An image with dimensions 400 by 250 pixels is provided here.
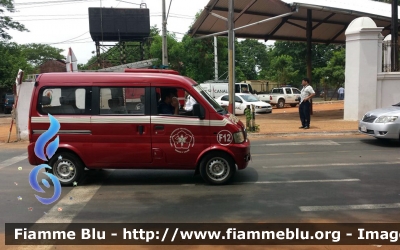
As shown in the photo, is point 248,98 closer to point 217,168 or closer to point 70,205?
point 217,168

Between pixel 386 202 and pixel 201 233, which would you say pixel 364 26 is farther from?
pixel 201 233

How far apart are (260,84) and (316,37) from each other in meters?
21.5

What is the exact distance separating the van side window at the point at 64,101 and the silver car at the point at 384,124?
8.13 meters

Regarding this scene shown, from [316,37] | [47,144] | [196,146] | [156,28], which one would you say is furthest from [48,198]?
[156,28]

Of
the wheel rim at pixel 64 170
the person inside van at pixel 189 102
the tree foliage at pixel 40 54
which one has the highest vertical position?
the tree foliage at pixel 40 54

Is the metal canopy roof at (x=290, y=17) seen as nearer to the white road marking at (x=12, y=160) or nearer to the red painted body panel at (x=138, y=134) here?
the white road marking at (x=12, y=160)

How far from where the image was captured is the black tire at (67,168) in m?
7.49

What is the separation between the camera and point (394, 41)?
17.7 meters

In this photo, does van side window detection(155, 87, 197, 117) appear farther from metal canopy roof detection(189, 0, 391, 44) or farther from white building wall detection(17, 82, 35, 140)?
metal canopy roof detection(189, 0, 391, 44)

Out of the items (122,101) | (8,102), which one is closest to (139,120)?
(122,101)

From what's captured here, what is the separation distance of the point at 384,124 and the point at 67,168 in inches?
337

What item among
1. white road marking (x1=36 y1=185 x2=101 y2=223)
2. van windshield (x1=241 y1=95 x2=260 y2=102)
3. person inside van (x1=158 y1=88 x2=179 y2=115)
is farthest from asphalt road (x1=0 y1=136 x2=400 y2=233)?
van windshield (x1=241 y1=95 x2=260 y2=102)

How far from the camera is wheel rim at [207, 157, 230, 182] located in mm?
7379

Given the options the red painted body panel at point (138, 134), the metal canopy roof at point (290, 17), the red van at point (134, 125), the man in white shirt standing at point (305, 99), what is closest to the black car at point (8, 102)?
the metal canopy roof at point (290, 17)
